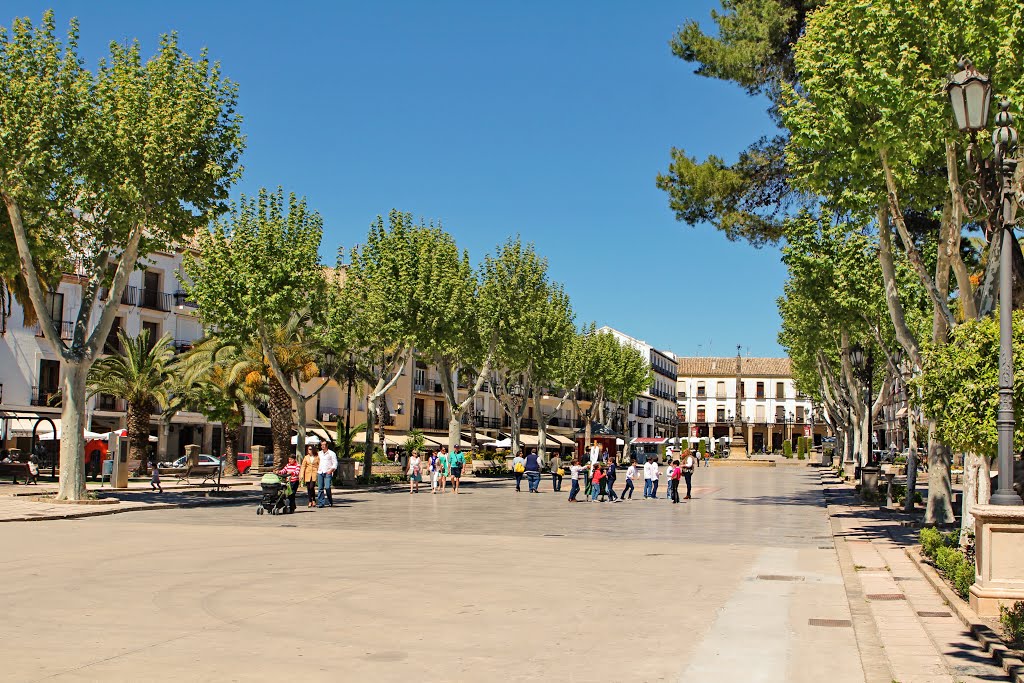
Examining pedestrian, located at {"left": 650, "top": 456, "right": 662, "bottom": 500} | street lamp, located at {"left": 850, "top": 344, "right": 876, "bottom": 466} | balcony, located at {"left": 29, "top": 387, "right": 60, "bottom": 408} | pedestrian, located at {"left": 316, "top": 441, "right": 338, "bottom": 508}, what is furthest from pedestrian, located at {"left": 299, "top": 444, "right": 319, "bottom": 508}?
balcony, located at {"left": 29, "top": 387, "right": 60, "bottom": 408}

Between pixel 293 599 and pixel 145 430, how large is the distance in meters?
32.8

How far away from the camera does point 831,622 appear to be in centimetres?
968

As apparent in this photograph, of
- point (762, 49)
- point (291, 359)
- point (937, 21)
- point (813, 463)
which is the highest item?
point (762, 49)

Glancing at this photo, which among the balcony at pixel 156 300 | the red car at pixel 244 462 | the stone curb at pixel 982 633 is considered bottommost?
the red car at pixel 244 462

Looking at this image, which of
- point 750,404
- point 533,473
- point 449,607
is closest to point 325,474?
point 533,473

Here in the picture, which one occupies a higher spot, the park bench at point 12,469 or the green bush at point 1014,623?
the green bush at point 1014,623

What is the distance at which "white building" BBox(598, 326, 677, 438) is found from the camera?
11700cm

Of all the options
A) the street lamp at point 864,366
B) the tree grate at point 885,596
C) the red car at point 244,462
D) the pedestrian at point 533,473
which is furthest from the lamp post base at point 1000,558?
the red car at point 244,462

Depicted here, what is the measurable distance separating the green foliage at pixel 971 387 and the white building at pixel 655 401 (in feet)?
317

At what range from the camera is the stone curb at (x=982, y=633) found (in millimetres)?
7148

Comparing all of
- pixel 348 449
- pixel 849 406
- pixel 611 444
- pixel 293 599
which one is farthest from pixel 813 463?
pixel 293 599

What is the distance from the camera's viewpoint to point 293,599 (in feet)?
34.7

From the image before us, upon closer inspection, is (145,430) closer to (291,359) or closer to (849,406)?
(291,359)

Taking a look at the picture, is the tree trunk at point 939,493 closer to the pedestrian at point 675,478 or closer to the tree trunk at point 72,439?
the pedestrian at point 675,478
